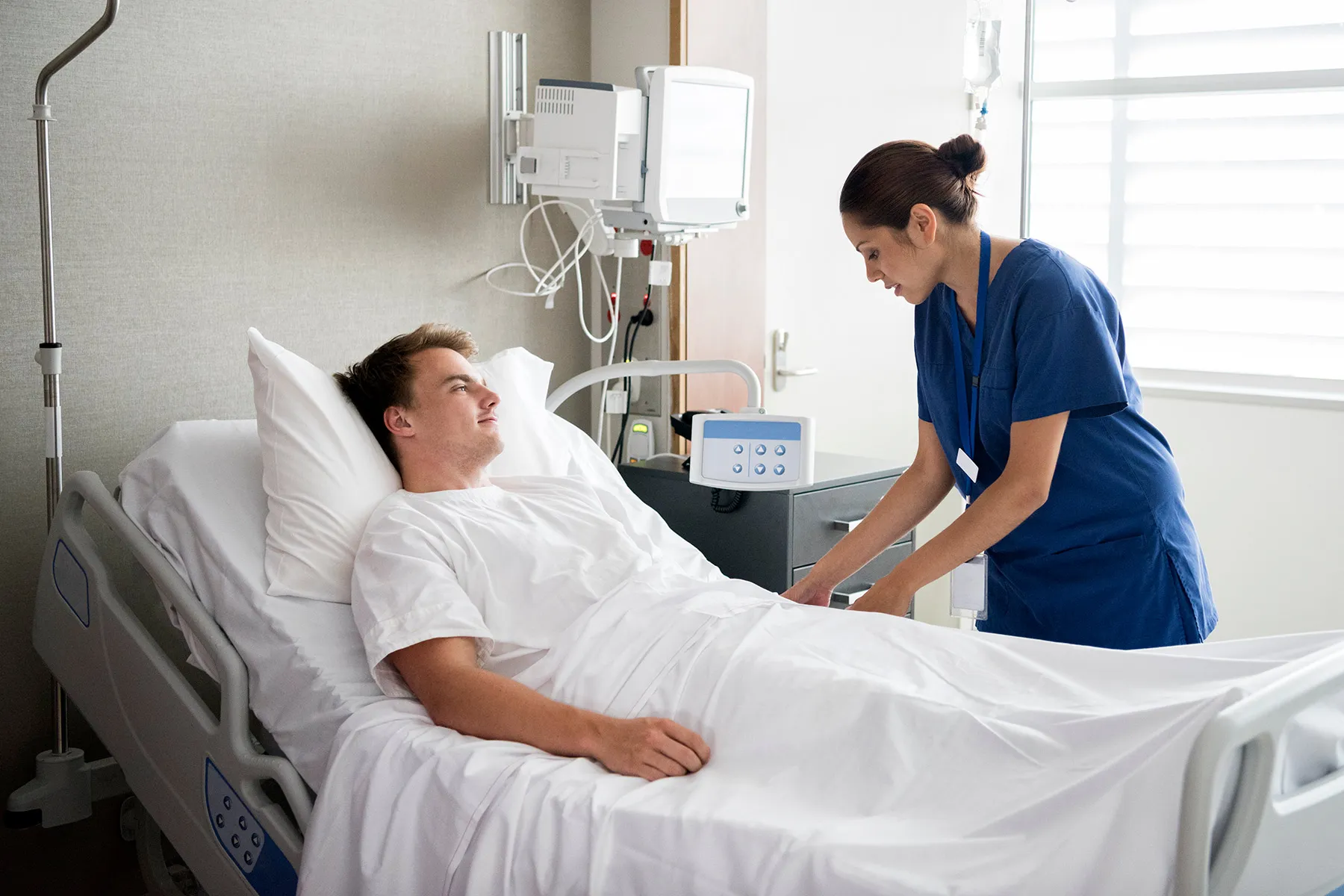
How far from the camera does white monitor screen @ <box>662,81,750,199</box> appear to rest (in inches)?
94.4

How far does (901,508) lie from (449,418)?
2.50 feet

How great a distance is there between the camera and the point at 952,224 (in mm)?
1758

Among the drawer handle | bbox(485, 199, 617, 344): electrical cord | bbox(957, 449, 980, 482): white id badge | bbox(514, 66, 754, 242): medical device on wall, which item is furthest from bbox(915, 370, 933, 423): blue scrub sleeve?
bbox(485, 199, 617, 344): electrical cord

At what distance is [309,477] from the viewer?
179cm

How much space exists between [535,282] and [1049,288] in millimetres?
1385

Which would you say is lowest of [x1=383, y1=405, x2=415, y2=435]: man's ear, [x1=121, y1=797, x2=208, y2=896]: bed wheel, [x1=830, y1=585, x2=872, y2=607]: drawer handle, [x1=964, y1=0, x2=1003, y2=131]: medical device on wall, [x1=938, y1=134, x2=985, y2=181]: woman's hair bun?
[x1=121, y1=797, x2=208, y2=896]: bed wheel

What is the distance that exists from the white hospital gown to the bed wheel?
676 mm

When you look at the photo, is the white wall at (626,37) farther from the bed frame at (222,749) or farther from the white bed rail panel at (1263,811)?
the white bed rail panel at (1263,811)

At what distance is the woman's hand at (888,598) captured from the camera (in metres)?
1.67

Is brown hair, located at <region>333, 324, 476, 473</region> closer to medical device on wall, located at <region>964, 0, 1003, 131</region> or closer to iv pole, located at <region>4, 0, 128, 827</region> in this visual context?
iv pole, located at <region>4, 0, 128, 827</region>

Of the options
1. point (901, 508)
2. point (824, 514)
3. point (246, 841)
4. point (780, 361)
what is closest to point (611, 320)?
point (780, 361)

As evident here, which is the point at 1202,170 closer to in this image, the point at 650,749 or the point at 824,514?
the point at 824,514

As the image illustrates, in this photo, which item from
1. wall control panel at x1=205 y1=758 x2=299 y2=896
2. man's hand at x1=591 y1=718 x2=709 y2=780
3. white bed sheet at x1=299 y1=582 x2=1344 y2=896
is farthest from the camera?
wall control panel at x1=205 y1=758 x2=299 y2=896

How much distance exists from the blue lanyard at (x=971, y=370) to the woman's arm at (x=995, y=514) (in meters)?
0.16
